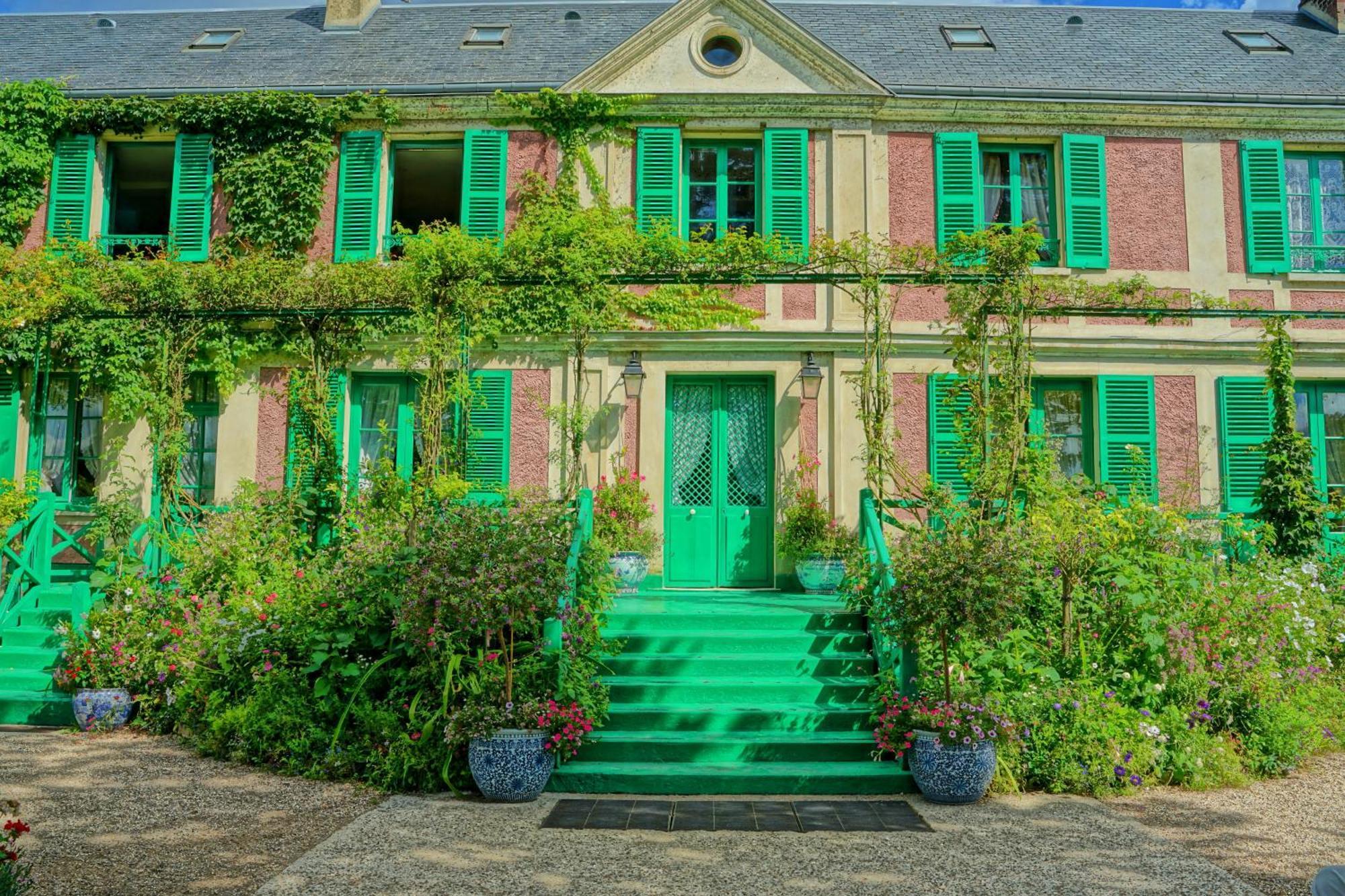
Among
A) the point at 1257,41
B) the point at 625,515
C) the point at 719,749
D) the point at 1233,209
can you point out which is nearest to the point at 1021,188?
the point at 1233,209

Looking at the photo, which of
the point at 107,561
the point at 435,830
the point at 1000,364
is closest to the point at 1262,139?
the point at 1000,364

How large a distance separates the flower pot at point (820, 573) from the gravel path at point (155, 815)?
4.54 meters

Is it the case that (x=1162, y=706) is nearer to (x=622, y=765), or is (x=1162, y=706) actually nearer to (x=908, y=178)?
(x=622, y=765)

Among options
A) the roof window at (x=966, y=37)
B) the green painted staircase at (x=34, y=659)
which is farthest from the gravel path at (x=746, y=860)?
the roof window at (x=966, y=37)

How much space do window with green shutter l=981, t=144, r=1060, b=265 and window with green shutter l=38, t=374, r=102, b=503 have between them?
377 inches

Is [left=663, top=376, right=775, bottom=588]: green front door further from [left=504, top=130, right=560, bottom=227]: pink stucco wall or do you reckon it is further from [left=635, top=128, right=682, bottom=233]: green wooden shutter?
[left=504, top=130, right=560, bottom=227]: pink stucco wall

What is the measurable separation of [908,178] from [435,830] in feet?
25.9

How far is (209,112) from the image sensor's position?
32.9 ft

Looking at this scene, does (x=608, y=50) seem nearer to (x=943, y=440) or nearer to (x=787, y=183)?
(x=787, y=183)

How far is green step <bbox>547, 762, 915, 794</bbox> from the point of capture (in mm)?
5301

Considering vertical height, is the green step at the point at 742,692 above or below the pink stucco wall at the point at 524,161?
below

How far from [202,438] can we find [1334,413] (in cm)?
1178

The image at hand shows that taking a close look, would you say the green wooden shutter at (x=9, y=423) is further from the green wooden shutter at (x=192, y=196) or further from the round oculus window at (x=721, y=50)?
the round oculus window at (x=721, y=50)

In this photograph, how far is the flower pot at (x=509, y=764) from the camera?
5020 millimetres
